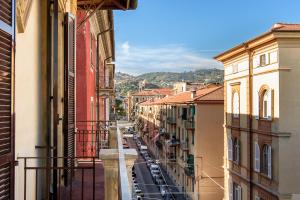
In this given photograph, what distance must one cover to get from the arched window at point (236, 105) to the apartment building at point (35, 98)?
1890 centimetres

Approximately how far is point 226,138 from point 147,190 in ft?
60.0

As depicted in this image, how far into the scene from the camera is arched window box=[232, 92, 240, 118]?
25398 millimetres

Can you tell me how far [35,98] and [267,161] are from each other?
17114 mm

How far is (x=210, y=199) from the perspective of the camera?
33.5m

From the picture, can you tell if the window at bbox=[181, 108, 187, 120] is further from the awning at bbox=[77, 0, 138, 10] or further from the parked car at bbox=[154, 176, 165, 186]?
the awning at bbox=[77, 0, 138, 10]

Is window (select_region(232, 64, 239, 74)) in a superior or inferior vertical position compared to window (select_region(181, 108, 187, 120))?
superior

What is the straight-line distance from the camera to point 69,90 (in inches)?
279

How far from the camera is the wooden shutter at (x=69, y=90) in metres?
6.73

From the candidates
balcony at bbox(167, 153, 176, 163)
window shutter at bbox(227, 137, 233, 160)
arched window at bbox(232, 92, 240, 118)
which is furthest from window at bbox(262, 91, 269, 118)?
balcony at bbox(167, 153, 176, 163)

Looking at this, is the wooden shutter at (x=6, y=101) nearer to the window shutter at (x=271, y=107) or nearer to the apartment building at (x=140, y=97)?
the window shutter at (x=271, y=107)

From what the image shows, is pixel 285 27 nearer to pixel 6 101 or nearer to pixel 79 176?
pixel 79 176

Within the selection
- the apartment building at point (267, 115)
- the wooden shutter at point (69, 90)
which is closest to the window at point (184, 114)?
the apartment building at point (267, 115)

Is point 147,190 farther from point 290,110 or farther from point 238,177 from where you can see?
point 290,110

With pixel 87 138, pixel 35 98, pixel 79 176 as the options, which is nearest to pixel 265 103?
pixel 87 138
